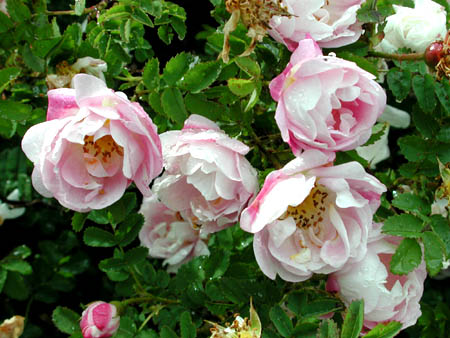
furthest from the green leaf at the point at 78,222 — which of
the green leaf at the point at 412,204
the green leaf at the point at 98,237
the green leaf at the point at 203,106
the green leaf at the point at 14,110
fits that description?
the green leaf at the point at 412,204

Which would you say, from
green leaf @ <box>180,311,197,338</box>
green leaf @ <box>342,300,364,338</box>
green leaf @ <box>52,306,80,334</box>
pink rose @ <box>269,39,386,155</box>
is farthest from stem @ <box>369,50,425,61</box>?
green leaf @ <box>52,306,80,334</box>

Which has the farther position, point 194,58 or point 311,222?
point 194,58

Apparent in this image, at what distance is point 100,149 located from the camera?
85 cm

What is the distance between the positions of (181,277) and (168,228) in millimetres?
217

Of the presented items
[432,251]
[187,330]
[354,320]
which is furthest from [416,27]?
[187,330]

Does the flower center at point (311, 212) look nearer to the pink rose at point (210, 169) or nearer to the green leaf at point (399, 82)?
the pink rose at point (210, 169)

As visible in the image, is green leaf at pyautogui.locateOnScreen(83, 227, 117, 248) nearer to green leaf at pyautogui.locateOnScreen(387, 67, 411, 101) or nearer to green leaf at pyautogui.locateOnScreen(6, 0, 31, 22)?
green leaf at pyautogui.locateOnScreen(6, 0, 31, 22)

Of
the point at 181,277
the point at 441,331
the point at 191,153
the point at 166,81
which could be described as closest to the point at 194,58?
the point at 166,81

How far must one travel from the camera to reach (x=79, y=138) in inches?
30.4

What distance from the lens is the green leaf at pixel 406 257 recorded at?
33.5 inches

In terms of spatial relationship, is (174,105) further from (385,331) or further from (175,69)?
(385,331)

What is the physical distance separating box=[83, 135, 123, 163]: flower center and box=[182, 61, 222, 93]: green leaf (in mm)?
133

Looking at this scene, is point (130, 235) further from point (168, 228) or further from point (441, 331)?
point (441, 331)

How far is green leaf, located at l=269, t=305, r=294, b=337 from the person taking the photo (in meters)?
0.89
